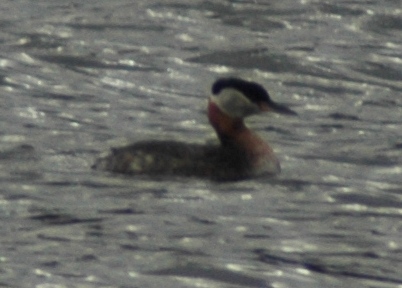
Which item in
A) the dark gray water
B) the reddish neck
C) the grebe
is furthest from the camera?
the reddish neck

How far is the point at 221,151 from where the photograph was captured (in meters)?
13.9

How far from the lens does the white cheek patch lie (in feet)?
46.1

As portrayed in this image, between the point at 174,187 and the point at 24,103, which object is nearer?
the point at 174,187

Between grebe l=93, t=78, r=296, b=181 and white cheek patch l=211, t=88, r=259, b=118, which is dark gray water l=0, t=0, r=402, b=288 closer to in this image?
grebe l=93, t=78, r=296, b=181

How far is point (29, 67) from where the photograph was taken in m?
17.4

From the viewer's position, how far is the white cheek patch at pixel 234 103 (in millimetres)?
14062

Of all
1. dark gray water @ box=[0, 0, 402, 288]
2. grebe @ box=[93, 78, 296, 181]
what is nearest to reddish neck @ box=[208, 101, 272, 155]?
grebe @ box=[93, 78, 296, 181]

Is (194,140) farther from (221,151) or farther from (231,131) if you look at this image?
(221,151)

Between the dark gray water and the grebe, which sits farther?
the grebe

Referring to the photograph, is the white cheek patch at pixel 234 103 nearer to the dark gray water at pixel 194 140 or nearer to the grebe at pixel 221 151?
the grebe at pixel 221 151

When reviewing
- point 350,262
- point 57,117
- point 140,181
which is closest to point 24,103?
point 57,117

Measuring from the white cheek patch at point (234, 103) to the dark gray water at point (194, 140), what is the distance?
1.65 feet

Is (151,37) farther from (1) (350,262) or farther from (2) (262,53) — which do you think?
(1) (350,262)

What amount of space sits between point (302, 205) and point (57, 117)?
3.20 m
